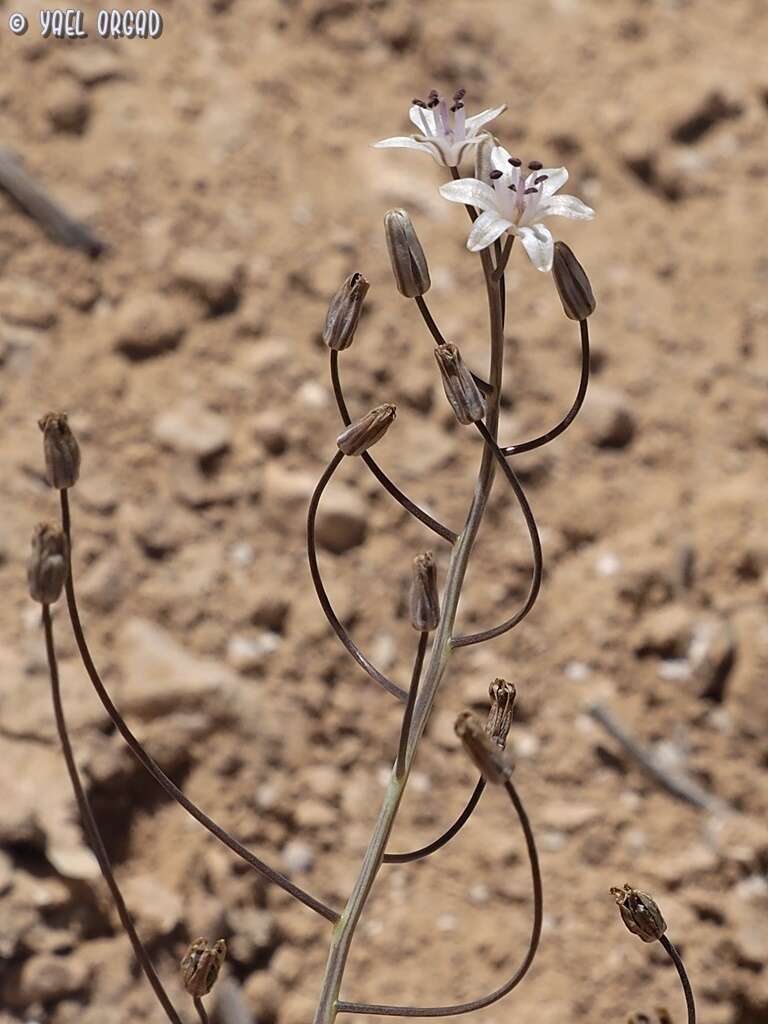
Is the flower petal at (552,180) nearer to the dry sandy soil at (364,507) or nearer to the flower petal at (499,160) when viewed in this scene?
the flower petal at (499,160)

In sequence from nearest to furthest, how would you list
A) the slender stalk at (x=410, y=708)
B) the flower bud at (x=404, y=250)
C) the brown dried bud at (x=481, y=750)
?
the brown dried bud at (x=481, y=750)
the slender stalk at (x=410, y=708)
the flower bud at (x=404, y=250)

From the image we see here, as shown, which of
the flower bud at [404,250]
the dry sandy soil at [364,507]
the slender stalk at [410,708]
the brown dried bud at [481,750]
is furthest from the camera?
the dry sandy soil at [364,507]

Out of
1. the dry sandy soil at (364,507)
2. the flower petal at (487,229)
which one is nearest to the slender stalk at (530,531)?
the flower petal at (487,229)

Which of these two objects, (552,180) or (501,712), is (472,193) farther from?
(501,712)

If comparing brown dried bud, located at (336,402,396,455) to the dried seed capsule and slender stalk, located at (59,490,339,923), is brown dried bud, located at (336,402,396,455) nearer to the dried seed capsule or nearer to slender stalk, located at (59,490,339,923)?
the dried seed capsule

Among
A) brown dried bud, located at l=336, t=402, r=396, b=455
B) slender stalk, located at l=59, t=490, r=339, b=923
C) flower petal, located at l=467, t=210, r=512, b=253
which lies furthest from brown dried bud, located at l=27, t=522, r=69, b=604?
flower petal, located at l=467, t=210, r=512, b=253

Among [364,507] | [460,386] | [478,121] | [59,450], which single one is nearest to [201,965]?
[59,450]
